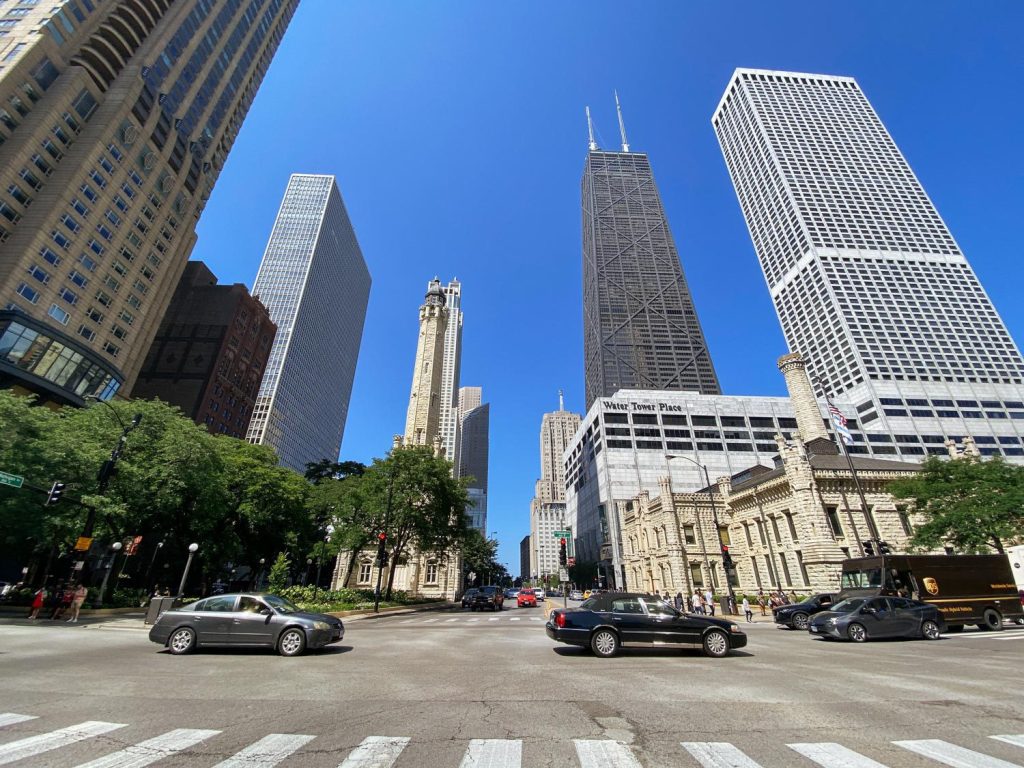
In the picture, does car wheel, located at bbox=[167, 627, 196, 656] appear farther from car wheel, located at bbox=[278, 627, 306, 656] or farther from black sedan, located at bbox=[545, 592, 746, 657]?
black sedan, located at bbox=[545, 592, 746, 657]

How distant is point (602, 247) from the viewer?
484 ft

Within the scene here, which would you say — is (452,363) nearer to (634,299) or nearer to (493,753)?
(634,299)

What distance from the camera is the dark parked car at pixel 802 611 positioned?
2197cm

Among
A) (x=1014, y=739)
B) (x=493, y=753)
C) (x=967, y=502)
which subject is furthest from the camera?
(x=967, y=502)

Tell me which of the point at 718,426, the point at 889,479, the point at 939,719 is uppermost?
the point at 718,426

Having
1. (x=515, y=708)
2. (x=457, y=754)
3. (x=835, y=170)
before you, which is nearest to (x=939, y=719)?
(x=515, y=708)

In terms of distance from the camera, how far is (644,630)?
11891 mm

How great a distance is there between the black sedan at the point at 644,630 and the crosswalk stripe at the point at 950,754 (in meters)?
7.21

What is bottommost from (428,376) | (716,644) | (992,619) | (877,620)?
(716,644)

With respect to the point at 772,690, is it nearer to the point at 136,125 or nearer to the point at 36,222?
the point at 36,222

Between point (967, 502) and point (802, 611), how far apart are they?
14.4 meters

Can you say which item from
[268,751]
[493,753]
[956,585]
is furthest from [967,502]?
[268,751]

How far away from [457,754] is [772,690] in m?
6.13

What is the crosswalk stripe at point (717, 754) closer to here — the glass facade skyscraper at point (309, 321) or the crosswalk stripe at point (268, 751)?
the crosswalk stripe at point (268, 751)
